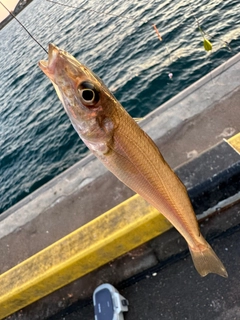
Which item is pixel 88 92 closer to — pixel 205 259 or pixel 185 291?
pixel 205 259

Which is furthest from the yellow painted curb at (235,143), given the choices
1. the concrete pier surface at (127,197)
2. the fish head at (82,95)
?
the fish head at (82,95)

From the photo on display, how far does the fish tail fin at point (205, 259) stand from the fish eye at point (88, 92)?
4.73 feet

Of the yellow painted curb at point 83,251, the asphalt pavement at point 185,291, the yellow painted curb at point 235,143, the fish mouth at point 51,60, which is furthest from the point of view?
the yellow painted curb at point 235,143

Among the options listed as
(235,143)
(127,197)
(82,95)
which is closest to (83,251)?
(127,197)

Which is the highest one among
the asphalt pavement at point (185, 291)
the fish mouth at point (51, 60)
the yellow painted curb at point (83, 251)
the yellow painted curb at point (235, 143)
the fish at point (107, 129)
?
the fish mouth at point (51, 60)

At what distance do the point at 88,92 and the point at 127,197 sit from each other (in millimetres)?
3017

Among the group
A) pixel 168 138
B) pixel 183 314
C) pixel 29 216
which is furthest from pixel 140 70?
pixel 183 314

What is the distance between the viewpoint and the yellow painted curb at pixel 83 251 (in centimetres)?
387

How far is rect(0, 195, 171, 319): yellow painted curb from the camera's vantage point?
3.87 meters

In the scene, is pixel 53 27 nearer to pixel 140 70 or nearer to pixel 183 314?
pixel 140 70

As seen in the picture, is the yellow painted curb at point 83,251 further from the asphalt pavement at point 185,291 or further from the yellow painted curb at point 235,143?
the yellow painted curb at point 235,143

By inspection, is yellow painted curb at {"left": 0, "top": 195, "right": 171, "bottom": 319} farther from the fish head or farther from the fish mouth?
the fish mouth

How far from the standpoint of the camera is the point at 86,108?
1979mm

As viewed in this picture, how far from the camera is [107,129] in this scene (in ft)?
6.53
